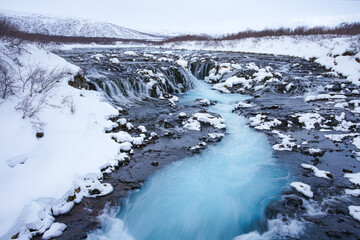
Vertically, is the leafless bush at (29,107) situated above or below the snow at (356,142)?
above

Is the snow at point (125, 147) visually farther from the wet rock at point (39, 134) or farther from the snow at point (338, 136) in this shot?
the snow at point (338, 136)

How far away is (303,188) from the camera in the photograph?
4676 mm

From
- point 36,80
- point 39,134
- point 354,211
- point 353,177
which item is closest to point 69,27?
point 36,80

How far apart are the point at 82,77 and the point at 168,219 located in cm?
849

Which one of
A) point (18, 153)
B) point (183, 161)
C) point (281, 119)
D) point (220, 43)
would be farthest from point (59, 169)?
point (220, 43)

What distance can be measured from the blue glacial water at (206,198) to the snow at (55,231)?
21.3 inches

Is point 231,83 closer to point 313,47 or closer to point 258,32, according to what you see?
point 313,47

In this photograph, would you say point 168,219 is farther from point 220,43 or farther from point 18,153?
point 220,43

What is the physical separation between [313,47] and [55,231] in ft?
112

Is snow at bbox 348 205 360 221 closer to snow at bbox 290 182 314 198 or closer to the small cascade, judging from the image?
snow at bbox 290 182 314 198

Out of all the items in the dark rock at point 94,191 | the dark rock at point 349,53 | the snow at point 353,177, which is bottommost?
the dark rock at point 94,191

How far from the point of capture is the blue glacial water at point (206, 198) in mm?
4172

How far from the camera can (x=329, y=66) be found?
58.0 ft

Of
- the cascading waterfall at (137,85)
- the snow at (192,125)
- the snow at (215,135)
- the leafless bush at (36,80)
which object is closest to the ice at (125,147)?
the snow at (192,125)
